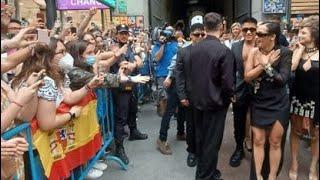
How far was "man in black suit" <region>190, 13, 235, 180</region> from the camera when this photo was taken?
417cm

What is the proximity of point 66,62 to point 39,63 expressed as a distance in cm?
86

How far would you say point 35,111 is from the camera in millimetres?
3143

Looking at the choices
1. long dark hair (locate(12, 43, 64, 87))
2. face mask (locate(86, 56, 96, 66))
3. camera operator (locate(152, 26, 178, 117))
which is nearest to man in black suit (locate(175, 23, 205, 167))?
face mask (locate(86, 56, 96, 66))

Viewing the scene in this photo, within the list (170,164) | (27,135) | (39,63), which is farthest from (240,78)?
(27,135)

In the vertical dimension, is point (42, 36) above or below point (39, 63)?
above

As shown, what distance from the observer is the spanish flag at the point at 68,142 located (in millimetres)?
3176

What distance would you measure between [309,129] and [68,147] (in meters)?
2.49

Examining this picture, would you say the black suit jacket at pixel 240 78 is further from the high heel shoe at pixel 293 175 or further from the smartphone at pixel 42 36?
the smartphone at pixel 42 36

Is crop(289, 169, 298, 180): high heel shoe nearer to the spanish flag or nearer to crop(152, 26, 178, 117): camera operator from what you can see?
the spanish flag

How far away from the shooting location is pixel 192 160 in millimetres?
5184

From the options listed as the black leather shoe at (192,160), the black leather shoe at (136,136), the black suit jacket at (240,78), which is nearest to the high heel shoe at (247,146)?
the black leather shoe at (192,160)

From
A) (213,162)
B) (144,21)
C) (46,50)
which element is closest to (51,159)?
(46,50)

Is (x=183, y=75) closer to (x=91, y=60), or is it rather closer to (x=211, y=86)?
(x=211, y=86)

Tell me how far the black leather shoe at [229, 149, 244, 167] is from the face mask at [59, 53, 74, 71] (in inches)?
90.6
